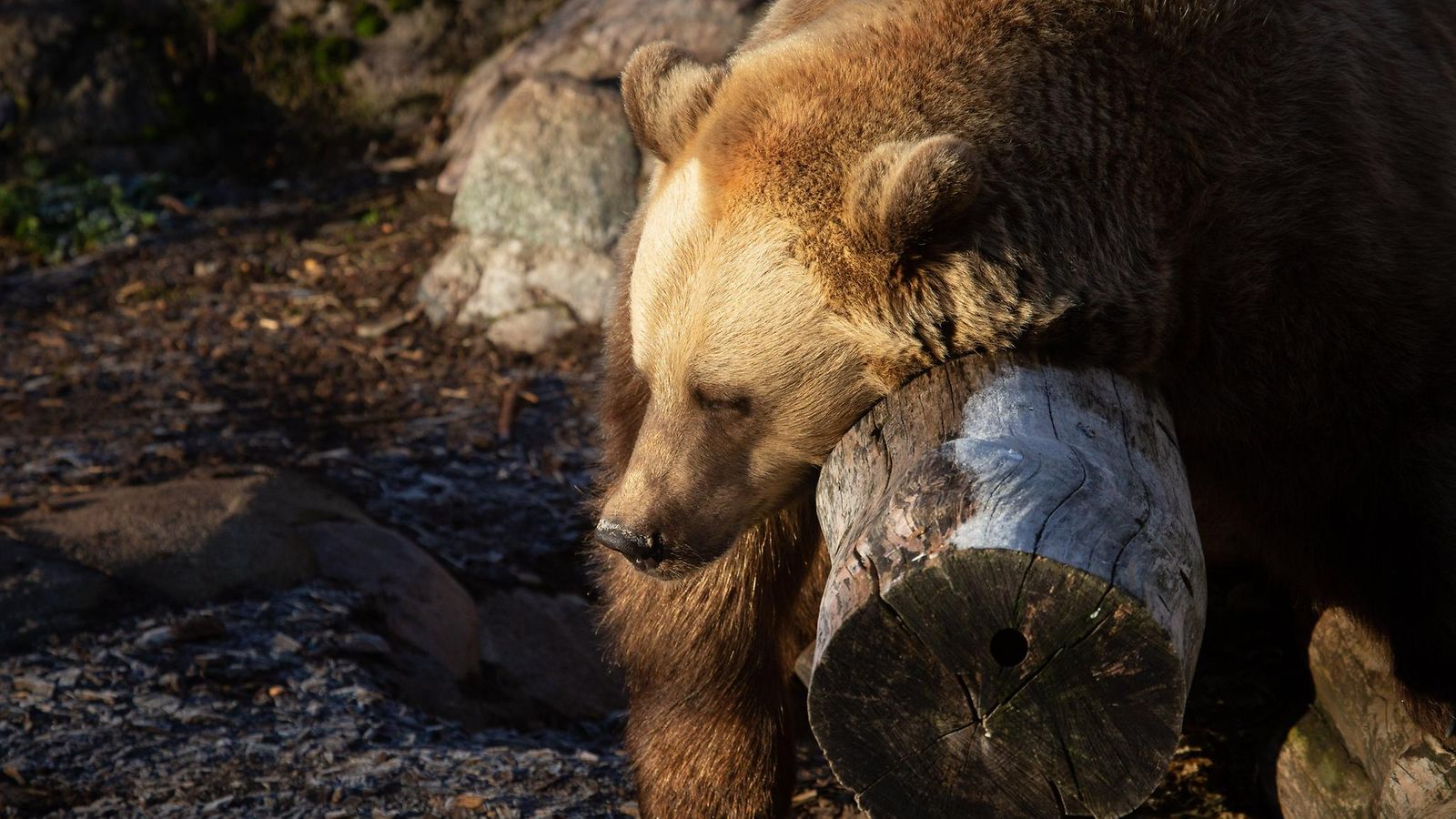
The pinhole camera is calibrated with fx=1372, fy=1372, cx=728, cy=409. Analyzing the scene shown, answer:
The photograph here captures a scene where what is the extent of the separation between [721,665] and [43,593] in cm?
239

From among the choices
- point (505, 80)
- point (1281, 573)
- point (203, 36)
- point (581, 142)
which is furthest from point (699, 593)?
point (203, 36)

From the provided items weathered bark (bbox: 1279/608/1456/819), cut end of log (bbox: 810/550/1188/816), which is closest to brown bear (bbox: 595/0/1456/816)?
weathered bark (bbox: 1279/608/1456/819)

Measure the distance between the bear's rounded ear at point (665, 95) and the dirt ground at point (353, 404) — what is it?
2097 mm

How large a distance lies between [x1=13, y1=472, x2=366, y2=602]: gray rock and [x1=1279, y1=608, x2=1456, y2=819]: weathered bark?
333 centimetres

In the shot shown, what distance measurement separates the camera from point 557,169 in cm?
778

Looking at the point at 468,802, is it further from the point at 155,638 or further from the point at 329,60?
the point at 329,60

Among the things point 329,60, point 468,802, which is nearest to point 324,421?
point 468,802

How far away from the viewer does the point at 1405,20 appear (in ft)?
10.8

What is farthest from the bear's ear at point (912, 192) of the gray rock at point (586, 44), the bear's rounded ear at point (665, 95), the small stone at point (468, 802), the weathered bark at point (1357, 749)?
the gray rock at point (586, 44)

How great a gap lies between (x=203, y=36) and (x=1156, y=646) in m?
9.20

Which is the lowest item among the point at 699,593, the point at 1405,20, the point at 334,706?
the point at 334,706

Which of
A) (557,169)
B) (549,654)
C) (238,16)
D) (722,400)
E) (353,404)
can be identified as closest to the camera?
(722,400)

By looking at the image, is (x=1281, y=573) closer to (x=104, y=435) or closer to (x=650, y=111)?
(x=650, y=111)

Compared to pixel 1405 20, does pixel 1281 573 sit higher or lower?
lower
